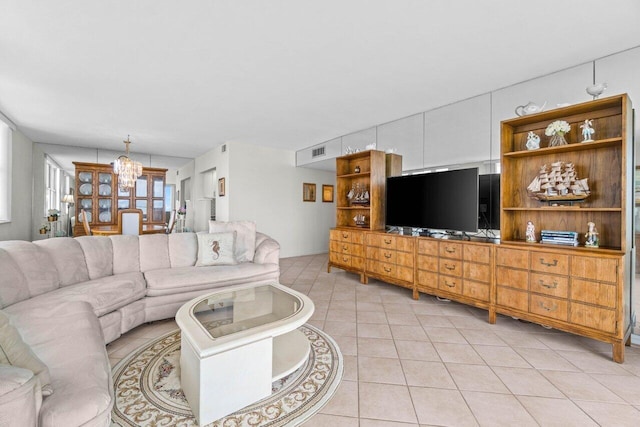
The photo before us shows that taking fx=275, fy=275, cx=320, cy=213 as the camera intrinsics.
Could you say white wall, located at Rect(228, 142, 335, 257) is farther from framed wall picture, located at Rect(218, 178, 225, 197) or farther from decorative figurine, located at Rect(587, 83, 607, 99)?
decorative figurine, located at Rect(587, 83, 607, 99)

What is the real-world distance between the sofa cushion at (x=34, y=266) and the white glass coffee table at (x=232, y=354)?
4.16ft

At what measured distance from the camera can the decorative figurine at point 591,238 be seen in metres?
2.32


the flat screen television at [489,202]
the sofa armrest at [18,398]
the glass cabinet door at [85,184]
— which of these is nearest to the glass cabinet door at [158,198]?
the glass cabinet door at [85,184]

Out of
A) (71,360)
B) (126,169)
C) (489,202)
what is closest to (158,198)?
(126,169)

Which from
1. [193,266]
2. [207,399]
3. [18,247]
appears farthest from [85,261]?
[207,399]

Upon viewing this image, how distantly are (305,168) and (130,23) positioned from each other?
478cm

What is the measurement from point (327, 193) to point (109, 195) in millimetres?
5092

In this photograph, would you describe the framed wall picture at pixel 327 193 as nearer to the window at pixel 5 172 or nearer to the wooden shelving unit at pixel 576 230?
the wooden shelving unit at pixel 576 230

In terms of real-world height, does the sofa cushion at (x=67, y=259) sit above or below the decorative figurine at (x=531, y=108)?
below

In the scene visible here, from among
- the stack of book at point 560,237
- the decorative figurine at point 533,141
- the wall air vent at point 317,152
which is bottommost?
the stack of book at point 560,237

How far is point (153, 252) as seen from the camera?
3.04m

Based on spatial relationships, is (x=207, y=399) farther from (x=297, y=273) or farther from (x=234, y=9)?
(x=297, y=273)

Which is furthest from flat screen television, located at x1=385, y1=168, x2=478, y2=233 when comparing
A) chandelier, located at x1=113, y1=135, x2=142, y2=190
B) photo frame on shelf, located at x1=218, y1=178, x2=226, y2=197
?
chandelier, located at x1=113, y1=135, x2=142, y2=190

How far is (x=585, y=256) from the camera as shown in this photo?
2141mm
